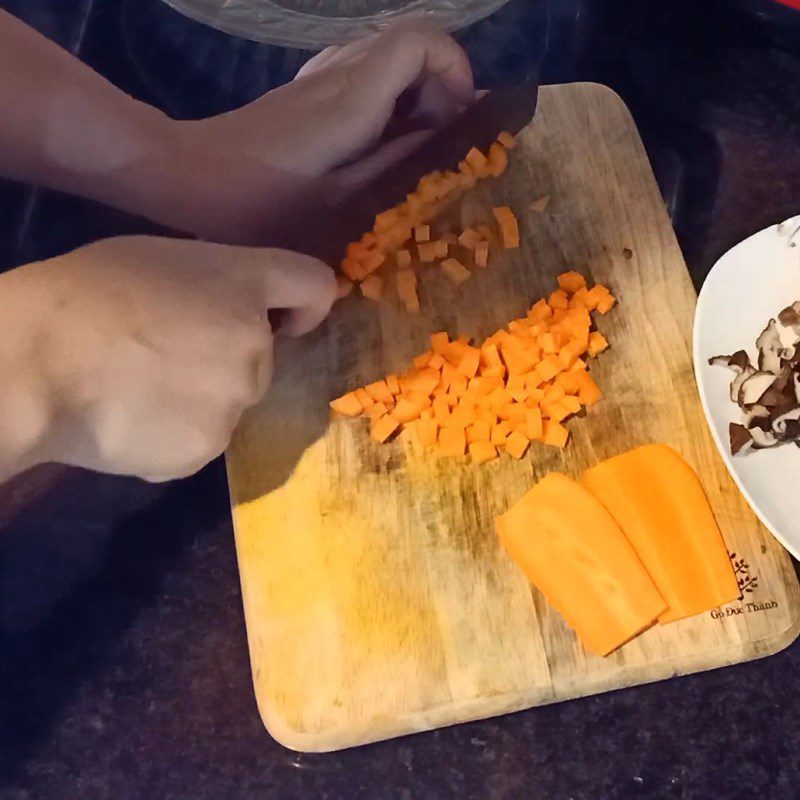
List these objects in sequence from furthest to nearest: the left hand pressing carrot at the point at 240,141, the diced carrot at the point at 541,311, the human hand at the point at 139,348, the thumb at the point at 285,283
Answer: the diced carrot at the point at 541,311, the left hand pressing carrot at the point at 240,141, the thumb at the point at 285,283, the human hand at the point at 139,348

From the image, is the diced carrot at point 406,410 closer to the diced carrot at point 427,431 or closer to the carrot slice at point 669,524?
the diced carrot at point 427,431

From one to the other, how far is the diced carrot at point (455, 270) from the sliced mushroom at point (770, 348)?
331mm

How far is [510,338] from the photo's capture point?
36.3 inches

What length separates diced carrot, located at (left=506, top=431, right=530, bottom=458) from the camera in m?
0.88

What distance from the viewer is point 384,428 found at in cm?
89

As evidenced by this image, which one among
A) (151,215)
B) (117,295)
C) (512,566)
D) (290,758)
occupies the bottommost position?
(290,758)

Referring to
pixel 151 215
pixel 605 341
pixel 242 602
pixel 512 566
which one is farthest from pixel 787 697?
pixel 151 215

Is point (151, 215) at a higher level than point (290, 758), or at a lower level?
higher

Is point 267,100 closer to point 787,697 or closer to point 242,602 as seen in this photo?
point 242,602

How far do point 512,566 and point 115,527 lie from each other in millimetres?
421

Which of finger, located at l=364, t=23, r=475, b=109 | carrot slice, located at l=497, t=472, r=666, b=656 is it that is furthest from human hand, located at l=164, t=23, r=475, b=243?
carrot slice, located at l=497, t=472, r=666, b=656

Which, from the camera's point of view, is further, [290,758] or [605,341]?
[605,341]

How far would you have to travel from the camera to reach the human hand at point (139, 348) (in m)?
0.57

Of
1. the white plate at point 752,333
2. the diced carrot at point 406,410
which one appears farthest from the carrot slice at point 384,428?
the white plate at point 752,333
